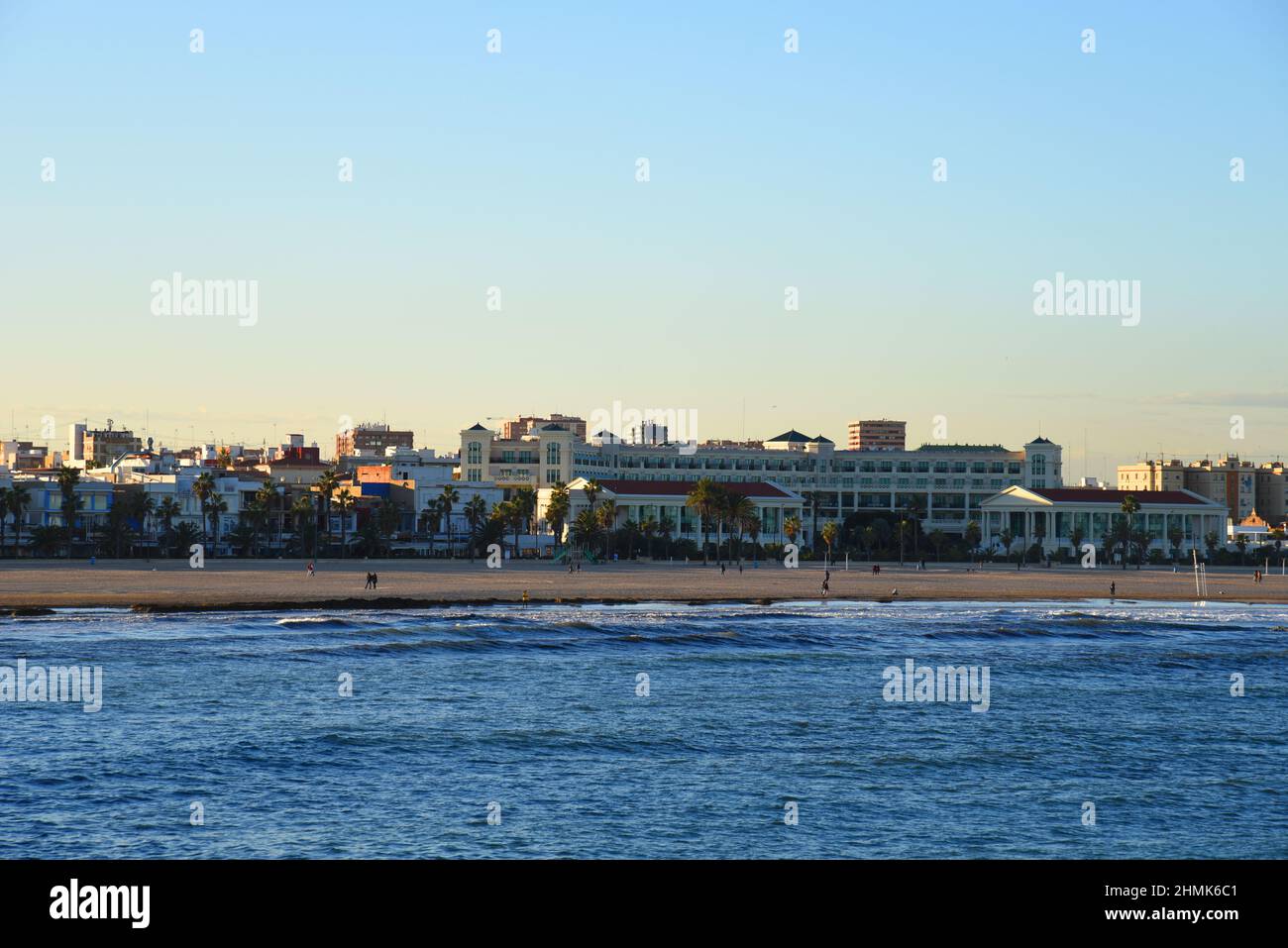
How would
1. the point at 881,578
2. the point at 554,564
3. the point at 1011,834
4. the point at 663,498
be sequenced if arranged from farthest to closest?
the point at 663,498 < the point at 554,564 < the point at 881,578 < the point at 1011,834

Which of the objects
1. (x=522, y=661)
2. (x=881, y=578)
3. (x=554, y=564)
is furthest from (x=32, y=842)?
(x=554, y=564)

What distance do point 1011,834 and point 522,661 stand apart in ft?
104

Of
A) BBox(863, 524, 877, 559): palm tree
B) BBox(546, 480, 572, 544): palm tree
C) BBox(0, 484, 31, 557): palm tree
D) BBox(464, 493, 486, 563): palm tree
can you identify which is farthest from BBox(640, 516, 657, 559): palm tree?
BBox(0, 484, 31, 557): palm tree

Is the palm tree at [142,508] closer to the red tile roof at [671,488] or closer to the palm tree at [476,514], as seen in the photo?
the palm tree at [476,514]

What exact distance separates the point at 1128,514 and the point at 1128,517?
49.1 inches

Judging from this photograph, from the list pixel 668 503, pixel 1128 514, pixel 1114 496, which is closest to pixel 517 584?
pixel 668 503

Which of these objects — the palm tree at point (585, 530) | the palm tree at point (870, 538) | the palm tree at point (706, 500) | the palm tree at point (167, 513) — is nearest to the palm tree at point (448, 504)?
the palm tree at point (585, 530)

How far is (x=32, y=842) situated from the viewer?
2673 cm

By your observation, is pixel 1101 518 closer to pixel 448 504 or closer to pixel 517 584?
pixel 448 504

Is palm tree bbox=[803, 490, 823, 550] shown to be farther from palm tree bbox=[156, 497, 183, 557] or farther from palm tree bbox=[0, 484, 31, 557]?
palm tree bbox=[0, 484, 31, 557]

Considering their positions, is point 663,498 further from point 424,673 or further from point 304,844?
point 304,844

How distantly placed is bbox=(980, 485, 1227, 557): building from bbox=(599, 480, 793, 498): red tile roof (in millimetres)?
27259

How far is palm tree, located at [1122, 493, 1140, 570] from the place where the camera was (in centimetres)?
16250

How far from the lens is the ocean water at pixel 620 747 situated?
28234mm
